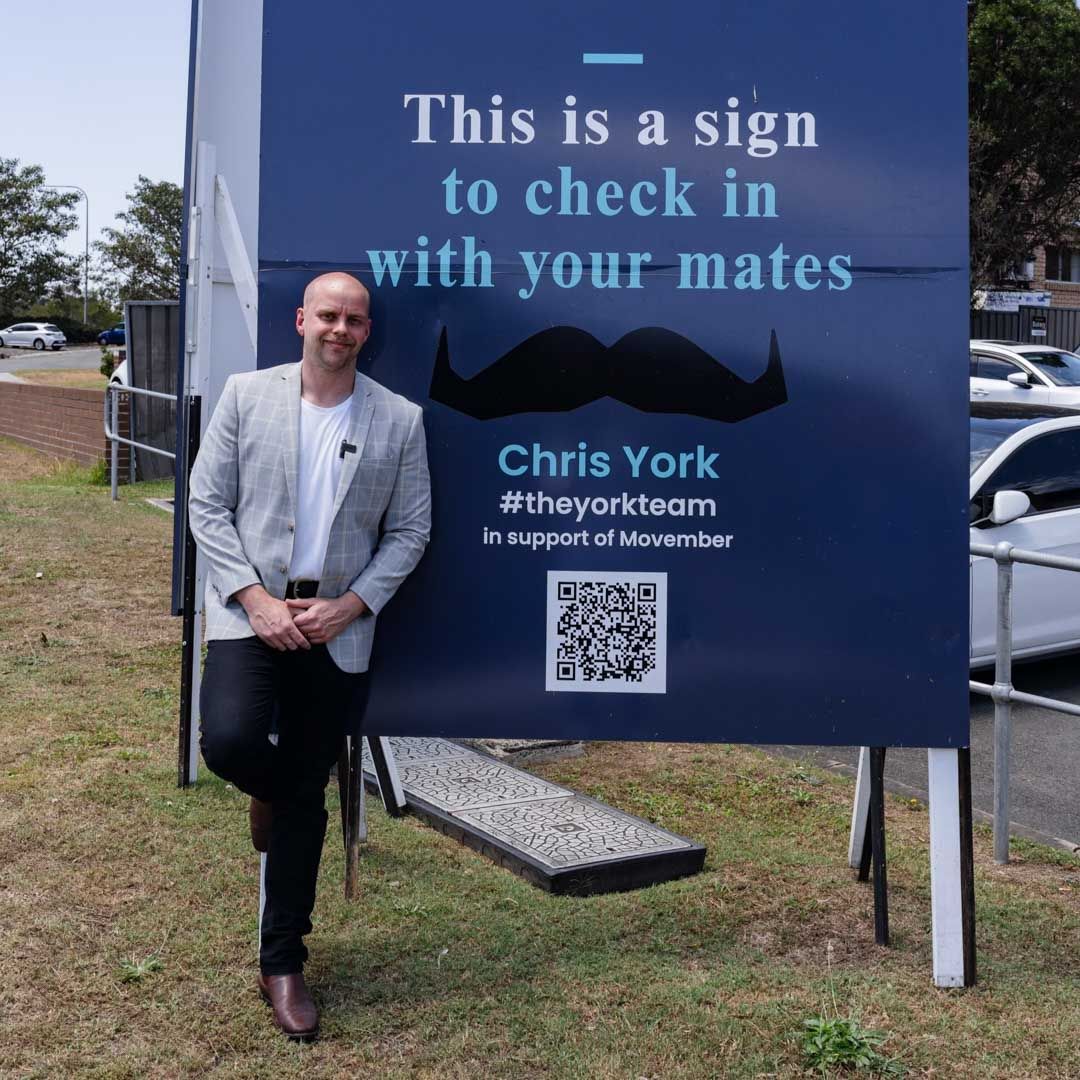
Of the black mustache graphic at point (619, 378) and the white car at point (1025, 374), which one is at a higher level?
the white car at point (1025, 374)

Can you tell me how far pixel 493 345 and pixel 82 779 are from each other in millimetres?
2827

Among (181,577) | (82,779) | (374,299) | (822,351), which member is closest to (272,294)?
(374,299)

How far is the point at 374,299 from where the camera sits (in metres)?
3.81

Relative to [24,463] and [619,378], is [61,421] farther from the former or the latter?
[619,378]

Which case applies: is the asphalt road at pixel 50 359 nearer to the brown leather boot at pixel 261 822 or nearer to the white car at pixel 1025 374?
the white car at pixel 1025 374

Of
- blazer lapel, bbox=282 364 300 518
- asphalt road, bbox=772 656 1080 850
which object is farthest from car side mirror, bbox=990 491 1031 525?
blazer lapel, bbox=282 364 300 518

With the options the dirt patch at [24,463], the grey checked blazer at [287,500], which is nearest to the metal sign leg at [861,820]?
the grey checked blazer at [287,500]

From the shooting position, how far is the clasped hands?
11.4 feet

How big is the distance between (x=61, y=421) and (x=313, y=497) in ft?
60.0

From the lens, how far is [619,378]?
3803 millimetres

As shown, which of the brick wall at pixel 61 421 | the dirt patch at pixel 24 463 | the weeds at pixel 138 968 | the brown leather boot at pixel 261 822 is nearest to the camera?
the brown leather boot at pixel 261 822

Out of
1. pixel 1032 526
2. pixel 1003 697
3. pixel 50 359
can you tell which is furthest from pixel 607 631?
pixel 50 359

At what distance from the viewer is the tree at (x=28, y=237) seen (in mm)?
68625

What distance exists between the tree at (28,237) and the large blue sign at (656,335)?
7052 centimetres
